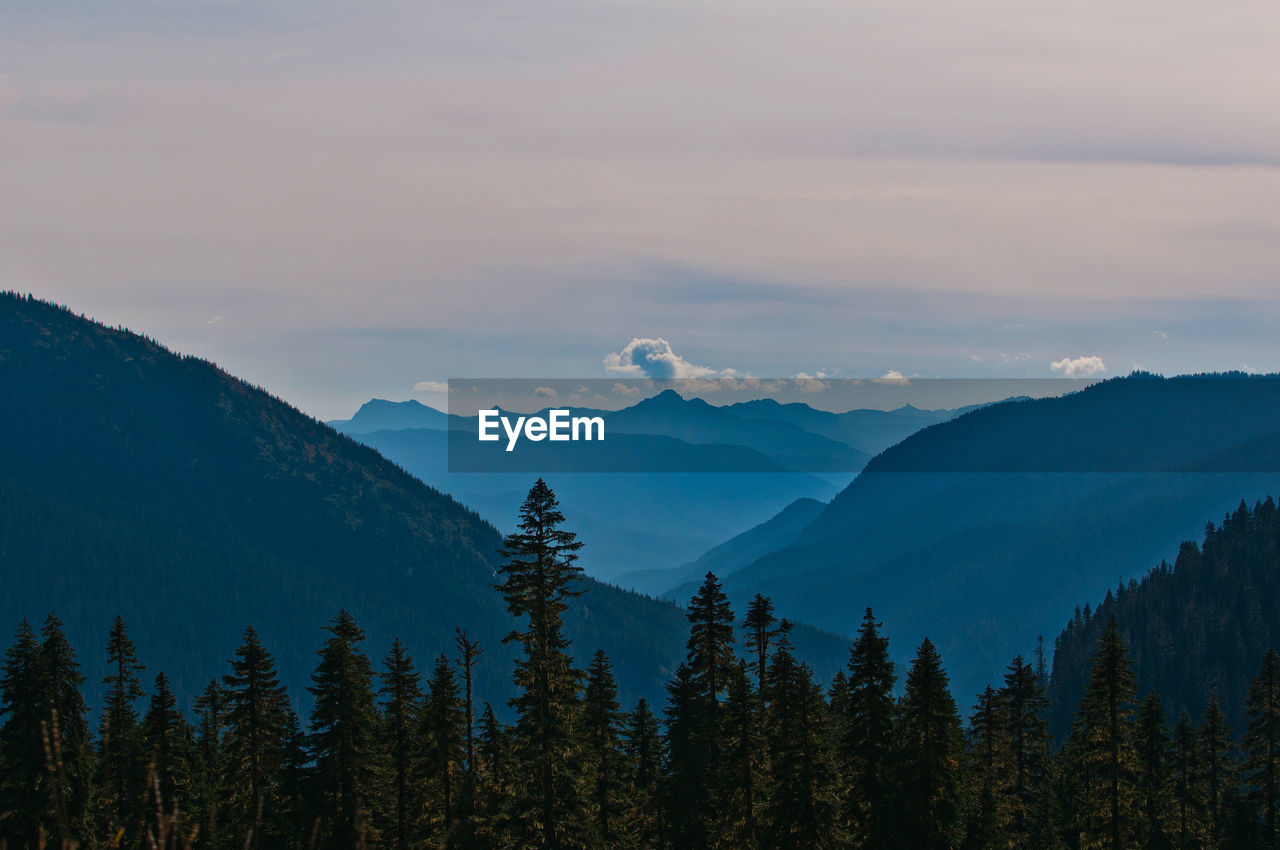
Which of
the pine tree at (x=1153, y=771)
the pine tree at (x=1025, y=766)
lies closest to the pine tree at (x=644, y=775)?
the pine tree at (x=1025, y=766)

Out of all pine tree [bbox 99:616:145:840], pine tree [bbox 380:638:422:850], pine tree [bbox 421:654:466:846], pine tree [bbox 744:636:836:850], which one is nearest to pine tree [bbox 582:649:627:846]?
pine tree [bbox 421:654:466:846]

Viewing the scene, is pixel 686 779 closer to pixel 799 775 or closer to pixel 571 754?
pixel 799 775

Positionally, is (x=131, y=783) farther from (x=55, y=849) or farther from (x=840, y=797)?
(x=840, y=797)

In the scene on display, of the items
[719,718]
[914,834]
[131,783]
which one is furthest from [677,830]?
[131,783]

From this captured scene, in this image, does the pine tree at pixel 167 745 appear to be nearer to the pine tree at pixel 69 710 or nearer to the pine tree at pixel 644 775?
the pine tree at pixel 69 710

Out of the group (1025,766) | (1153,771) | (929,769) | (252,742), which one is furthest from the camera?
(1153,771)

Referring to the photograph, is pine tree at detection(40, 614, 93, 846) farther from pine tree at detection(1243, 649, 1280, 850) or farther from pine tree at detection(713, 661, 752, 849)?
pine tree at detection(1243, 649, 1280, 850)

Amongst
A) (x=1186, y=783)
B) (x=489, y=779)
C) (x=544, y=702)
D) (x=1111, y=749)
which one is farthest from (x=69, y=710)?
(x=1186, y=783)
